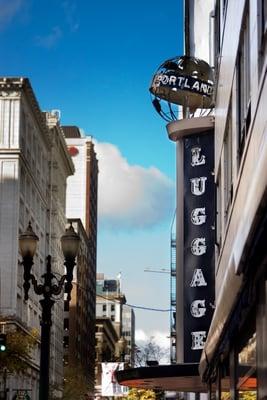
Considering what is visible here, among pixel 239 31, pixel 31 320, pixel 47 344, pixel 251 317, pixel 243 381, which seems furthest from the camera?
pixel 31 320

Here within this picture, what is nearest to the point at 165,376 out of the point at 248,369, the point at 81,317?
the point at 248,369

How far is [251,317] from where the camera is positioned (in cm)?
680

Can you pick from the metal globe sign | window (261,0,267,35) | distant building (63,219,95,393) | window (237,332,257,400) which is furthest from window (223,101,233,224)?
distant building (63,219,95,393)

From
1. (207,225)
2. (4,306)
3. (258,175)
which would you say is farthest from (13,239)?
(258,175)

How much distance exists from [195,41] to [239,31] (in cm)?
3737

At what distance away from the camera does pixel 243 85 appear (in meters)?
10.9

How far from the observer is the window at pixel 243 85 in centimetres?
1002

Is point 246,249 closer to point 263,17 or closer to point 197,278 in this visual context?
point 263,17

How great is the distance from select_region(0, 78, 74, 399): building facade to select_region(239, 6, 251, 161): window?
245ft

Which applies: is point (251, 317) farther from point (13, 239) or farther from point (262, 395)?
point (13, 239)

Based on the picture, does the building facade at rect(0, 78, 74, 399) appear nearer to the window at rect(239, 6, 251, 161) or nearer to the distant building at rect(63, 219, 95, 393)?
the distant building at rect(63, 219, 95, 393)

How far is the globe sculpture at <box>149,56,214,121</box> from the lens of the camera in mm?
33094

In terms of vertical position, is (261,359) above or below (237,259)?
below

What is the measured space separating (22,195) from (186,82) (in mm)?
68204
